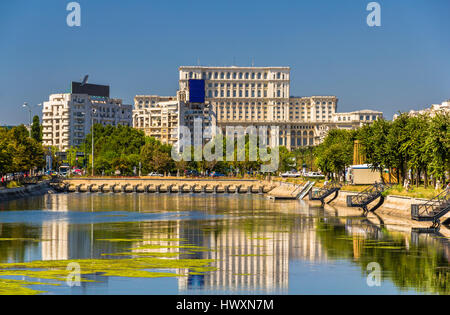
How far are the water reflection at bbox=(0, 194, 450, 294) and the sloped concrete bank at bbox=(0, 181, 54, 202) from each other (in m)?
27.0

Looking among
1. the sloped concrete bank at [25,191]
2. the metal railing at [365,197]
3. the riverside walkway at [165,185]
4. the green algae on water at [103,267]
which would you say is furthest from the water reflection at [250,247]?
the riverside walkway at [165,185]

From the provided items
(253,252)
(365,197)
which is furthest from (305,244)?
(365,197)

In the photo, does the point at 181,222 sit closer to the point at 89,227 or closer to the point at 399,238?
the point at 89,227

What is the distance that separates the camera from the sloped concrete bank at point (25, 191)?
107 metres

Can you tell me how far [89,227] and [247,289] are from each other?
1303 inches

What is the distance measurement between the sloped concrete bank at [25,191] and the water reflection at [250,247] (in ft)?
88.7

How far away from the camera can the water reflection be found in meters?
35.5

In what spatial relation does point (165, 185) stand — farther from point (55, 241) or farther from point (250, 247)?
point (250, 247)

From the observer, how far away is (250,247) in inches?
1953

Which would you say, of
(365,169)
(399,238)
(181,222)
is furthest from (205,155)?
(399,238)

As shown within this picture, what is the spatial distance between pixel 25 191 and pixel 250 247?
77728mm

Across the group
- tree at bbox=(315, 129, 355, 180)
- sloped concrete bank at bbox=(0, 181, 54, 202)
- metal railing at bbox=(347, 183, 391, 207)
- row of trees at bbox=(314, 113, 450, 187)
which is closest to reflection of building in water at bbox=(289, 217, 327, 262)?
metal railing at bbox=(347, 183, 391, 207)
